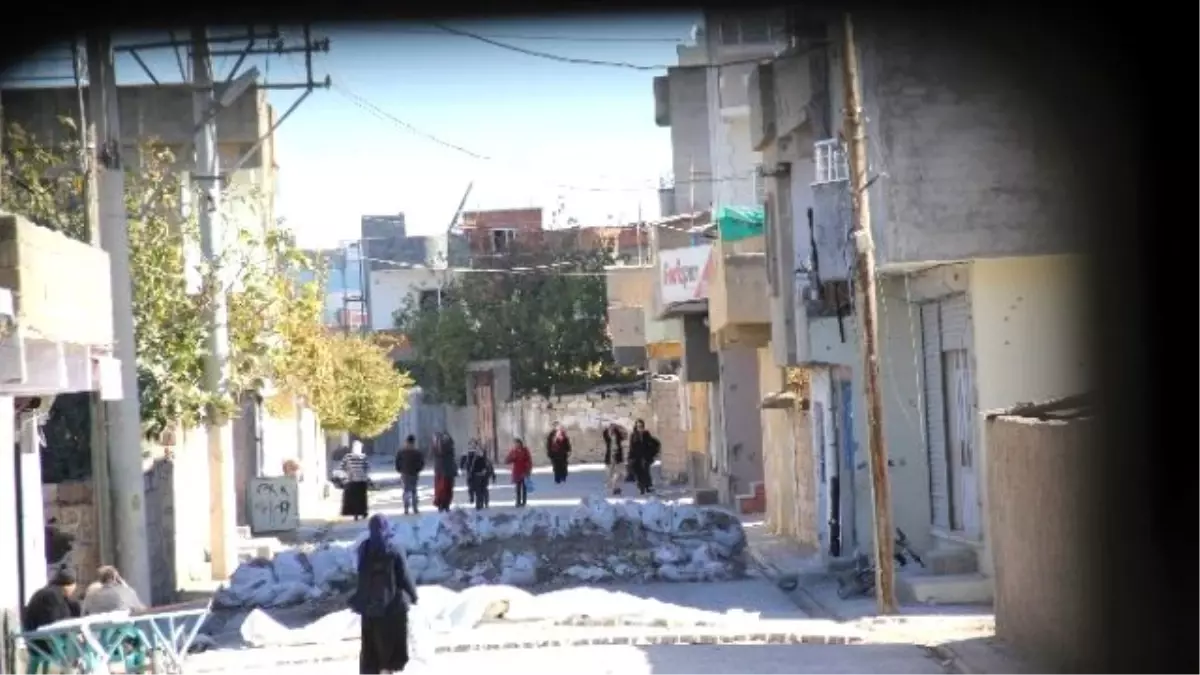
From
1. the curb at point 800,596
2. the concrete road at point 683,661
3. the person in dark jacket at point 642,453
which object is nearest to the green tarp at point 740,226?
the curb at point 800,596

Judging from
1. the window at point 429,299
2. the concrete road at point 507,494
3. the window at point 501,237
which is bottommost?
the concrete road at point 507,494

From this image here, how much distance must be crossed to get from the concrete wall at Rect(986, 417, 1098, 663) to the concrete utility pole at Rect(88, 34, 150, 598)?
8.37m

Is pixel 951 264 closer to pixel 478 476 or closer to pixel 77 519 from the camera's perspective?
pixel 77 519

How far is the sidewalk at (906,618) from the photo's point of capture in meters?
16.9

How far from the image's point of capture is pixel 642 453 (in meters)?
48.3

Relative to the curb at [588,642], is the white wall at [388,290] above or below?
above

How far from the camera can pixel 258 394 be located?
1320 inches

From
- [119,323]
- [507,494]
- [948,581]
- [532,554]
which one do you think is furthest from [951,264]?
[507,494]

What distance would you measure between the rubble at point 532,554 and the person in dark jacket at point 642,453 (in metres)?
16.6

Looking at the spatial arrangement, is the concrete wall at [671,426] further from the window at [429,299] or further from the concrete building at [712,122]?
the window at [429,299]

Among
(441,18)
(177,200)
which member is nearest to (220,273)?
(177,200)

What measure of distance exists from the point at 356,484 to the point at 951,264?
65.1 feet

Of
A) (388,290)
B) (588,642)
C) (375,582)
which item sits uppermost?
(388,290)

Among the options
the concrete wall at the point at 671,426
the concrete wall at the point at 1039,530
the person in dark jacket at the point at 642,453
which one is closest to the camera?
the concrete wall at the point at 1039,530
